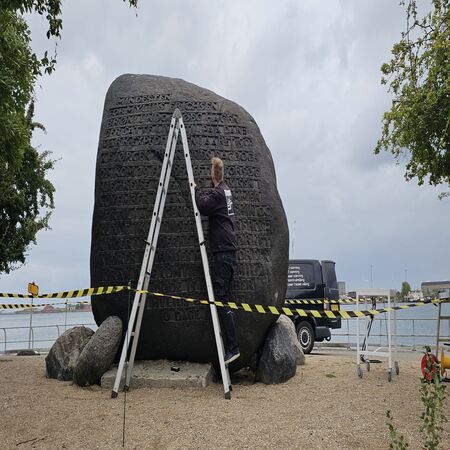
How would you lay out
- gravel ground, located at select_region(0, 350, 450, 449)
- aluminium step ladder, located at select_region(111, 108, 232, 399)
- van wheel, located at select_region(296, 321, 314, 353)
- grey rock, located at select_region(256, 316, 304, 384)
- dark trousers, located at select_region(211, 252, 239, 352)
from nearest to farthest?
gravel ground, located at select_region(0, 350, 450, 449), aluminium step ladder, located at select_region(111, 108, 232, 399), dark trousers, located at select_region(211, 252, 239, 352), grey rock, located at select_region(256, 316, 304, 384), van wheel, located at select_region(296, 321, 314, 353)

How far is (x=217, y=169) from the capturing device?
20.5 ft

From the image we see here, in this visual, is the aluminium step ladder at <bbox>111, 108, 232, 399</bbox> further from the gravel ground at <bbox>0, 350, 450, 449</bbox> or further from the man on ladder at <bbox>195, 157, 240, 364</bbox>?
the gravel ground at <bbox>0, 350, 450, 449</bbox>

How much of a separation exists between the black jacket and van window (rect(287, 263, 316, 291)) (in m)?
7.26

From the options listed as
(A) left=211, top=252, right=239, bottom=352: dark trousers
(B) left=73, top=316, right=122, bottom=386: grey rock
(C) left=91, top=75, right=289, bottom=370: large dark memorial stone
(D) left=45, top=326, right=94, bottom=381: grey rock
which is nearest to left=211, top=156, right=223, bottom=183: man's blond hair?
(C) left=91, top=75, right=289, bottom=370: large dark memorial stone

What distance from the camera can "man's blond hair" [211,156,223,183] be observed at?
620 cm

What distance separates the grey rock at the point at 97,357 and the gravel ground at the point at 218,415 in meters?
0.17

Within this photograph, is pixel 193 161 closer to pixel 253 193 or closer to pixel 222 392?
pixel 253 193

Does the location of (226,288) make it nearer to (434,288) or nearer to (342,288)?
(434,288)

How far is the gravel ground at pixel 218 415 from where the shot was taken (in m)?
4.14

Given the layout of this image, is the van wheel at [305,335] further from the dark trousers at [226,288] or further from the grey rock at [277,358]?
the dark trousers at [226,288]

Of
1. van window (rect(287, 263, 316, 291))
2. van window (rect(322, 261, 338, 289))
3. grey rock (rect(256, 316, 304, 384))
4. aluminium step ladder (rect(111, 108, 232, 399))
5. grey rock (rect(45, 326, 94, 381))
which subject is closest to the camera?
aluminium step ladder (rect(111, 108, 232, 399))

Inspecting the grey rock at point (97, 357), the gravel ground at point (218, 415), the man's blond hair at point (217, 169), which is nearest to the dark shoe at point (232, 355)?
the gravel ground at point (218, 415)

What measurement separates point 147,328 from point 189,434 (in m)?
2.47

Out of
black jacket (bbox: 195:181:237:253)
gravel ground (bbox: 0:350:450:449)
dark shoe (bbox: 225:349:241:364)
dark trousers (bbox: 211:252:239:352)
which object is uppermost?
black jacket (bbox: 195:181:237:253)
